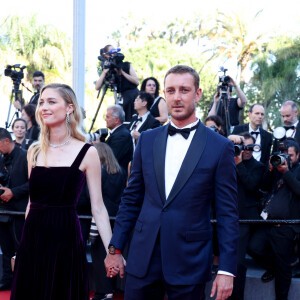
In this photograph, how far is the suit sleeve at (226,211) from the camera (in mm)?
2416

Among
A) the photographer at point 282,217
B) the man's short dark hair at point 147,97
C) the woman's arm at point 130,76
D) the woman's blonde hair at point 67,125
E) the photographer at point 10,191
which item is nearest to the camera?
the woman's blonde hair at point 67,125

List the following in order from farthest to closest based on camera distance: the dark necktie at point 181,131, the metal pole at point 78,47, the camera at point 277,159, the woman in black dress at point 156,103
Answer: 1. the metal pole at point 78,47
2. the woman in black dress at point 156,103
3. the camera at point 277,159
4. the dark necktie at point 181,131

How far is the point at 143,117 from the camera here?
20.9ft

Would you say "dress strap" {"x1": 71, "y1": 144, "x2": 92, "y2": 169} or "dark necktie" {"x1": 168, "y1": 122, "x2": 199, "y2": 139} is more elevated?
"dark necktie" {"x1": 168, "y1": 122, "x2": 199, "y2": 139}

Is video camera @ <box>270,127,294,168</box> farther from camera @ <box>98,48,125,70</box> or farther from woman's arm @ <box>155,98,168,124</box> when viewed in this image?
camera @ <box>98,48,125,70</box>

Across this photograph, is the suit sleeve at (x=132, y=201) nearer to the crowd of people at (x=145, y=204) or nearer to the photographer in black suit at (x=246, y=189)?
the crowd of people at (x=145, y=204)

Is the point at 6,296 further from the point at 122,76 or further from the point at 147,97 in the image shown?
the point at 122,76

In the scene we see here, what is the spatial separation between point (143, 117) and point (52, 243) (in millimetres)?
3588

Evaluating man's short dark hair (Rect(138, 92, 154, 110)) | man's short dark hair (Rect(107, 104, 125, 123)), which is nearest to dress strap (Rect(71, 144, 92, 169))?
man's short dark hair (Rect(107, 104, 125, 123))

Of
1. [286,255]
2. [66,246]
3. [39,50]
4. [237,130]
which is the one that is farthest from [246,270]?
[39,50]

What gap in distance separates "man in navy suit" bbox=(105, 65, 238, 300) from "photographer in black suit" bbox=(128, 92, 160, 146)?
3.71m

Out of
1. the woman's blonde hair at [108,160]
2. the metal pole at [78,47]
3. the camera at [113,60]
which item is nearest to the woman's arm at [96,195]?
the woman's blonde hair at [108,160]

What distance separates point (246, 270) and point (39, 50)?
20137mm

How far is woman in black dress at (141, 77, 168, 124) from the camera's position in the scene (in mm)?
6688
